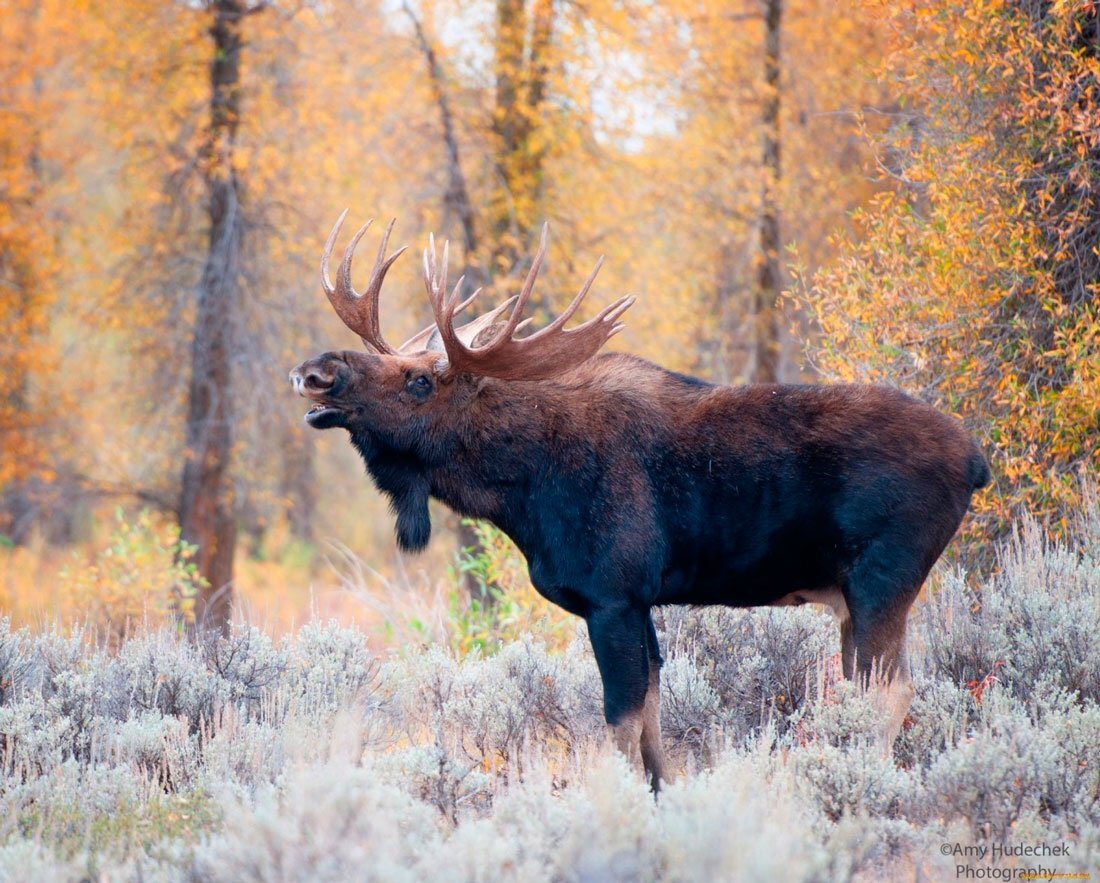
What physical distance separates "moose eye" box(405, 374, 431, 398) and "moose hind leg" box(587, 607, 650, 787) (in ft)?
4.59

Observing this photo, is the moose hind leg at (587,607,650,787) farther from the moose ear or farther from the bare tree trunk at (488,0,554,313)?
the bare tree trunk at (488,0,554,313)

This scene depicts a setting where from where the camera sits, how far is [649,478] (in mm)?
5727

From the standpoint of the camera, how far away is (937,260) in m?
8.43

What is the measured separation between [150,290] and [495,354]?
9.98 meters

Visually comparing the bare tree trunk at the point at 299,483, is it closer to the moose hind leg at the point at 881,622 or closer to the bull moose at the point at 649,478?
the bull moose at the point at 649,478

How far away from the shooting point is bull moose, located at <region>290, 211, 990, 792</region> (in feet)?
18.0

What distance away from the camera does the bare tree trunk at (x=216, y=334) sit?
14.0 metres

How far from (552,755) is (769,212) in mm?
9716

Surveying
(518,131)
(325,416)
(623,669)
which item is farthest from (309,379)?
(518,131)

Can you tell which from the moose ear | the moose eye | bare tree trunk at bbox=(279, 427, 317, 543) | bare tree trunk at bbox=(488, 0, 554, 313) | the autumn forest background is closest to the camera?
the autumn forest background

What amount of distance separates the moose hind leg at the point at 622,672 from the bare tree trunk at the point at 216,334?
9.02 metres

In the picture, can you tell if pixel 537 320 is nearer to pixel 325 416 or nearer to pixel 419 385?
pixel 419 385

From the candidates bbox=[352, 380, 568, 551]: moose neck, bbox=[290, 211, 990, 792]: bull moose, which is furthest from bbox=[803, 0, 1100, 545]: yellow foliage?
bbox=[352, 380, 568, 551]: moose neck

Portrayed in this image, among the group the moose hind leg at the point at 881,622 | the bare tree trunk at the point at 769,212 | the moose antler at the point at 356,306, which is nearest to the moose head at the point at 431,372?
the moose antler at the point at 356,306
